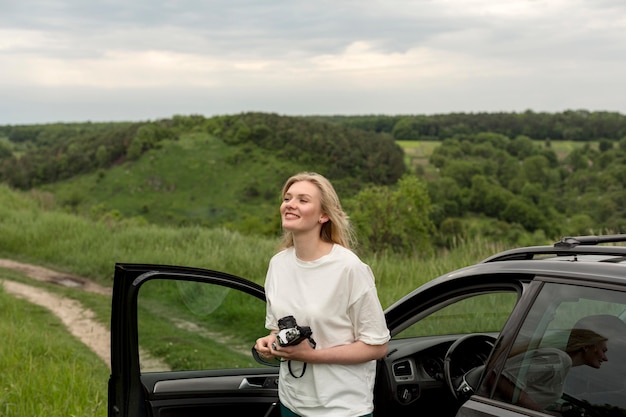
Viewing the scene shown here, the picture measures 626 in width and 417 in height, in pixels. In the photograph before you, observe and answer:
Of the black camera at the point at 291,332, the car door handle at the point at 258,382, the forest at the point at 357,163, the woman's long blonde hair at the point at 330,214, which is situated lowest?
the forest at the point at 357,163

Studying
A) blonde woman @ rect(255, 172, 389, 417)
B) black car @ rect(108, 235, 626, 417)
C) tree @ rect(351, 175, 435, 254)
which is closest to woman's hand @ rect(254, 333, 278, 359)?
blonde woman @ rect(255, 172, 389, 417)

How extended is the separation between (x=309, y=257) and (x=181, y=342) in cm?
182

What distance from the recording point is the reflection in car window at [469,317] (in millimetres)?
3115

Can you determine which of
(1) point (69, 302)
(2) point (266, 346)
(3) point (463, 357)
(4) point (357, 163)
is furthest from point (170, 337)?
(4) point (357, 163)

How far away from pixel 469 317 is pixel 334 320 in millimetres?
723

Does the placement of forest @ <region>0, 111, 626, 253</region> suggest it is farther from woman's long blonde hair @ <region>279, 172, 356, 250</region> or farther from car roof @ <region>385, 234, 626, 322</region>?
woman's long blonde hair @ <region>279, 172, 356, 250</region>

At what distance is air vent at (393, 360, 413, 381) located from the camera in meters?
3.28

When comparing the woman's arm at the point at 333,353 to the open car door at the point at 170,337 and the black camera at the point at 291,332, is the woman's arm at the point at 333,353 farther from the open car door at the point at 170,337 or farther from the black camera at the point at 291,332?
the open car door at the point at 170,337

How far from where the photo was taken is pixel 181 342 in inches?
177

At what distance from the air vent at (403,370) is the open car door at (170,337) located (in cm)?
56

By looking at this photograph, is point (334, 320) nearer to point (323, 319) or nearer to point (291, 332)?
point (323, 319)

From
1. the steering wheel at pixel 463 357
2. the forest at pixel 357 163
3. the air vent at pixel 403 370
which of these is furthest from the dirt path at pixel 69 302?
the forest at pixel 357 163

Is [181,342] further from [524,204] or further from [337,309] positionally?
[524,204]

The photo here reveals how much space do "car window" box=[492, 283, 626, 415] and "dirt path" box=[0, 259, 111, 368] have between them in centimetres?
731
